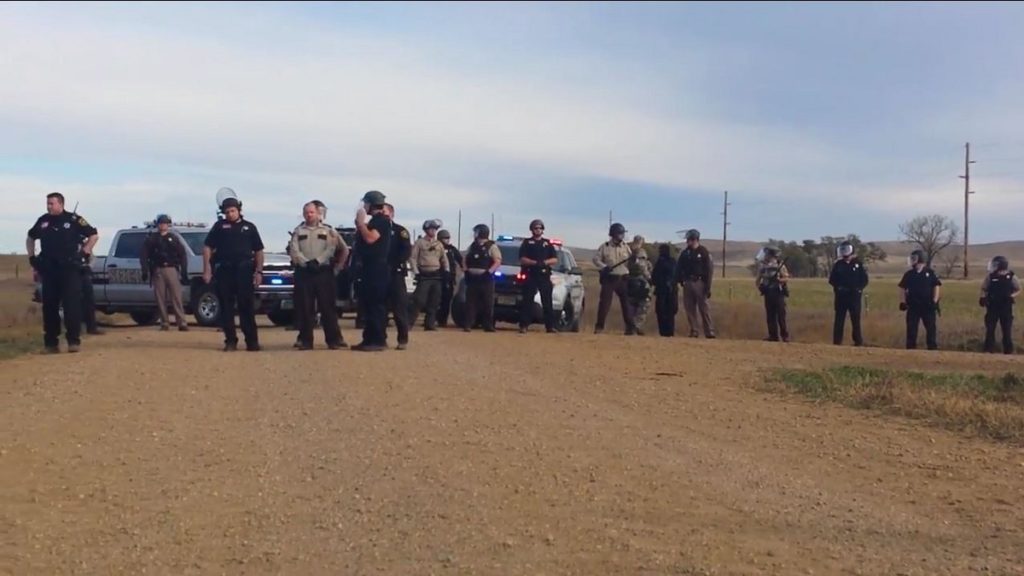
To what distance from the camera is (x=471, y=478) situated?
810 cm

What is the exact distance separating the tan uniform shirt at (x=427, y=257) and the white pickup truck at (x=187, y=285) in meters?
3.32

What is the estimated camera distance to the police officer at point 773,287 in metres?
20.2

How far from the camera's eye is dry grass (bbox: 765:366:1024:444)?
10.5 meters

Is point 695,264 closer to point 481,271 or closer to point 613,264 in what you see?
point 613,264

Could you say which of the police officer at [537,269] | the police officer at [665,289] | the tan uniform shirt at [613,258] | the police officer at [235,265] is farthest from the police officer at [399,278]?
the police officer at [665,289]

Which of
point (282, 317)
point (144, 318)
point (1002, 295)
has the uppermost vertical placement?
point (1002, 295)

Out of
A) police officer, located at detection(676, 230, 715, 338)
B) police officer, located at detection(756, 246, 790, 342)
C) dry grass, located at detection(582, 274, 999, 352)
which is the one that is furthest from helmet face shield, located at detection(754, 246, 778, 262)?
dry grass, located at detection(582, 274, 999, 352)

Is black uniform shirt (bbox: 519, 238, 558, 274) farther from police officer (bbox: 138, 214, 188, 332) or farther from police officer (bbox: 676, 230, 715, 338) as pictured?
police officer (bbox: 138, 214, 188, 332)

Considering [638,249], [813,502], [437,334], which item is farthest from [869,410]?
[638,249]

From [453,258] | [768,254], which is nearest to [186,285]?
[453,258]

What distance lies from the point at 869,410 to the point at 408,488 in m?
5.31

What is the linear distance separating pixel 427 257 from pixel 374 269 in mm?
4131

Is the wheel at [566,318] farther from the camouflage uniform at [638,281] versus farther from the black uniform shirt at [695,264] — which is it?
the black uniform shirt at [695,264]

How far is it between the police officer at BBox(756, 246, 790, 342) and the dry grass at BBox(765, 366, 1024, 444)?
5764 millimetres
